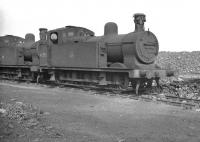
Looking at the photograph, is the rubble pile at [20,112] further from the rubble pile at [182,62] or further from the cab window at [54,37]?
the rubble pile at [182,62]

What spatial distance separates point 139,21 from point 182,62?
17.1 m

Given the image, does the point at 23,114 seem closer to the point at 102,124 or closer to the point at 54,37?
the point at 102,124

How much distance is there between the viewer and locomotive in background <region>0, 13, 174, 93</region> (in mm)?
12023

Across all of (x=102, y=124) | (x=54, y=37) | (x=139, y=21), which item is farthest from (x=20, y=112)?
(x=54, y=37)

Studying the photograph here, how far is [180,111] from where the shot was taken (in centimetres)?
812

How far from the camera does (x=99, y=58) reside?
12.9 metres

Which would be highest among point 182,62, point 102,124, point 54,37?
point 54,37

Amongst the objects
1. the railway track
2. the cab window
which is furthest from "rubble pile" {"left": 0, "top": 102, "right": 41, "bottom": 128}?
the cab window

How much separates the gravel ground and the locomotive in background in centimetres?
334

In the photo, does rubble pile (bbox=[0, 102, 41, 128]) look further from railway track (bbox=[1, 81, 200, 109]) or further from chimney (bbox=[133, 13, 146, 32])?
chimney (bbox=[133, 13, 146, 32])

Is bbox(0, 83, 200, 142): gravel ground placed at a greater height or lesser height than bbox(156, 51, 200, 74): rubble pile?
lesser

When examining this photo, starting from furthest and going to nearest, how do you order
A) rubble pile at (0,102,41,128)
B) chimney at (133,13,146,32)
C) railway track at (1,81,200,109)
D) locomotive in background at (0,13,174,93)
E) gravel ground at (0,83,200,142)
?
chimney at (133,13,146,32) → locomotive in background at (0,13,174,93) → railway track at (1,81,200,109) → rubble pile at (0,102,41,128) → gravel ground at (0,83,200,142)

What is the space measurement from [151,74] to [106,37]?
3.09 metres

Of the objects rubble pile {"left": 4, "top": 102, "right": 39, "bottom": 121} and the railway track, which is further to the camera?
the railway track
